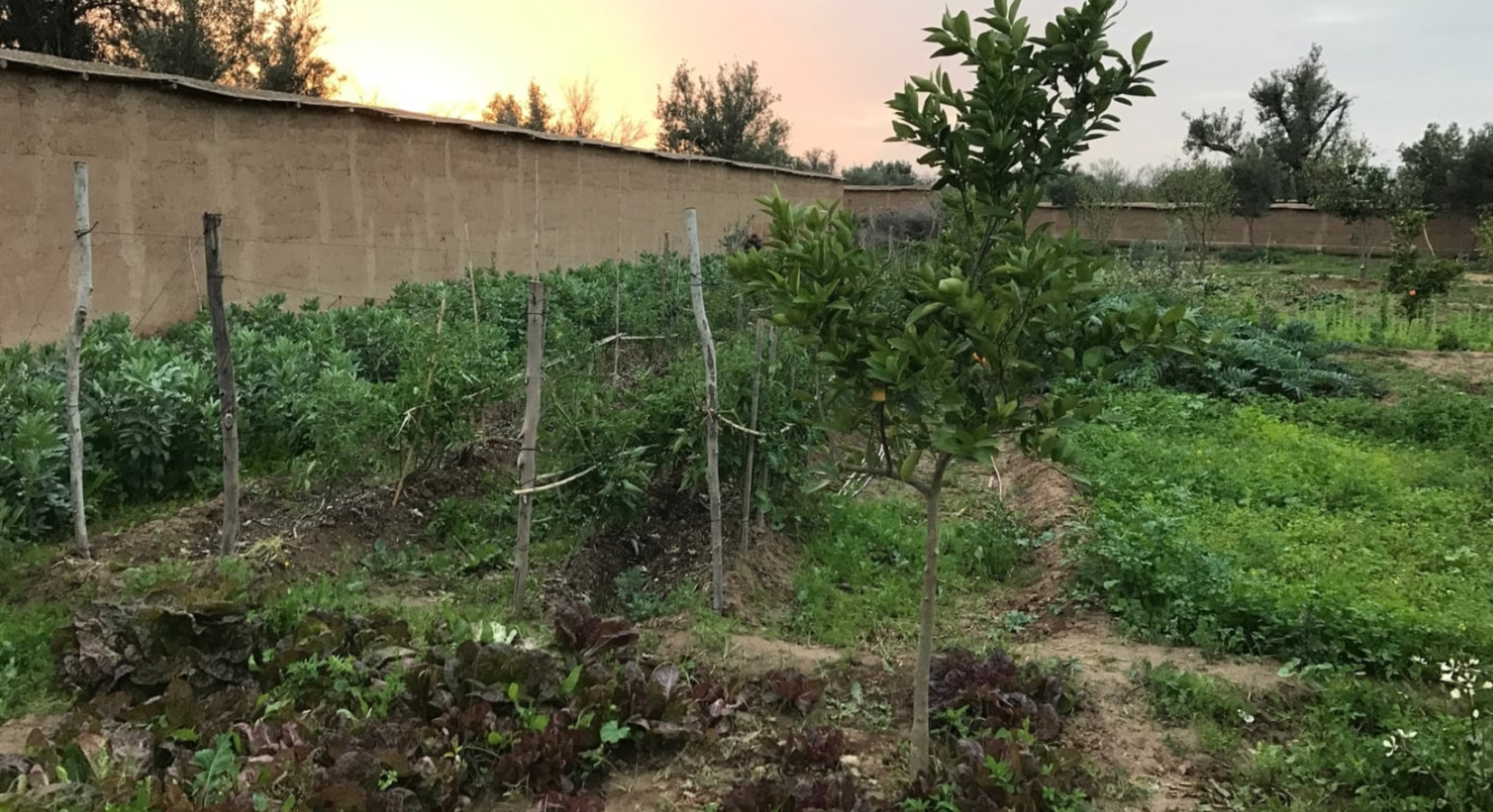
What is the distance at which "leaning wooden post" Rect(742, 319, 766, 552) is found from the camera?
213 inches

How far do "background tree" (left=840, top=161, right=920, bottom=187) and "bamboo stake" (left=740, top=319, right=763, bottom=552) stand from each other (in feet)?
126

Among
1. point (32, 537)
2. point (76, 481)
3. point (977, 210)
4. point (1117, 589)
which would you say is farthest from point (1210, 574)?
point (32, 537)

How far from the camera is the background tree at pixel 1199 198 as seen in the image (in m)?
22.0

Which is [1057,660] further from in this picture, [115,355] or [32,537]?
[115,355]

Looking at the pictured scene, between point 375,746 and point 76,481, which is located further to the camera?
point 76,481

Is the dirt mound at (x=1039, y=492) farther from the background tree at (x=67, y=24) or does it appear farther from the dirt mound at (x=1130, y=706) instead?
the background tree at (x=67, y=24)

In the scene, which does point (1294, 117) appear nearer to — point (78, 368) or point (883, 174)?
point (883, 174)

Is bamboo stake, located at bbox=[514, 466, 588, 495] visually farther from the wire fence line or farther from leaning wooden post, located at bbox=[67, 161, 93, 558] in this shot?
the wire fence line

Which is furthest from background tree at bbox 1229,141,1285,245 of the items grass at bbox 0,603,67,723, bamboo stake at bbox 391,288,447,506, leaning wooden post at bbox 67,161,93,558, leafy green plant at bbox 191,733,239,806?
leafy green plant at bbox 191,733,239,806

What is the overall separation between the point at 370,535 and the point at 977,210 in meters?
4.22

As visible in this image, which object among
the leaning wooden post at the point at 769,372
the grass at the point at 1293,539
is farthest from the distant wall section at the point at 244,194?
the grass at the point at 1293,539

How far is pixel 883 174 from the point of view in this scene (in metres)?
45.5

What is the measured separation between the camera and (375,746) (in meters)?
3.32

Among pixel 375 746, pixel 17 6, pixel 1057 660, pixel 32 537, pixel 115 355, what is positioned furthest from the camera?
pixel 17 6
